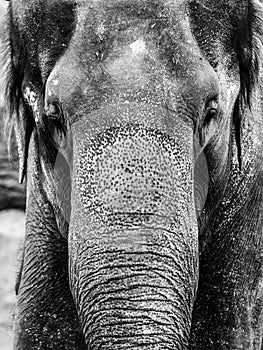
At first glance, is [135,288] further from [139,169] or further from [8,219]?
[8,219]

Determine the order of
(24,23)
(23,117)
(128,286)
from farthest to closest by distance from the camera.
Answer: (23,117), (24,23), (128,286)

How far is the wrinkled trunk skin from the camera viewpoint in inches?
136

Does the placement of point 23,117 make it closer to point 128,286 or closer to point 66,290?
point 66,290

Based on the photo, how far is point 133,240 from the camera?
3471 mm

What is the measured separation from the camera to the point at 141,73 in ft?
12.2

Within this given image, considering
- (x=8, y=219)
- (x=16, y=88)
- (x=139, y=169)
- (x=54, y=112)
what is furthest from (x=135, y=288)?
(x=8, y=219)

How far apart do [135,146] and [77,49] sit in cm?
46

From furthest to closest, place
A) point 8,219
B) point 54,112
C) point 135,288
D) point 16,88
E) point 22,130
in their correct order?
1. point 8,219
2. point 22,130
3. point 16,88
4. point 54,112
5. point 135,288

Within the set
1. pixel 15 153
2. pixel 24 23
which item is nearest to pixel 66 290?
pixel 24 23

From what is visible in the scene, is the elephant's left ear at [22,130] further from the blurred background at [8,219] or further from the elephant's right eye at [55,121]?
the blurred background at [8,219]

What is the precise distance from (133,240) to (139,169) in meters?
0.21

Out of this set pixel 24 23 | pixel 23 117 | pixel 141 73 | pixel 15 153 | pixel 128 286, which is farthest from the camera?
pixel 15 153

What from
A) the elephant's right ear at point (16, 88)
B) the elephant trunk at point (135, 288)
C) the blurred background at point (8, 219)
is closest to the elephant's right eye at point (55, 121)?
the elephant's right ear at point (16, 88)

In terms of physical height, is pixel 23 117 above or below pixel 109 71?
below
